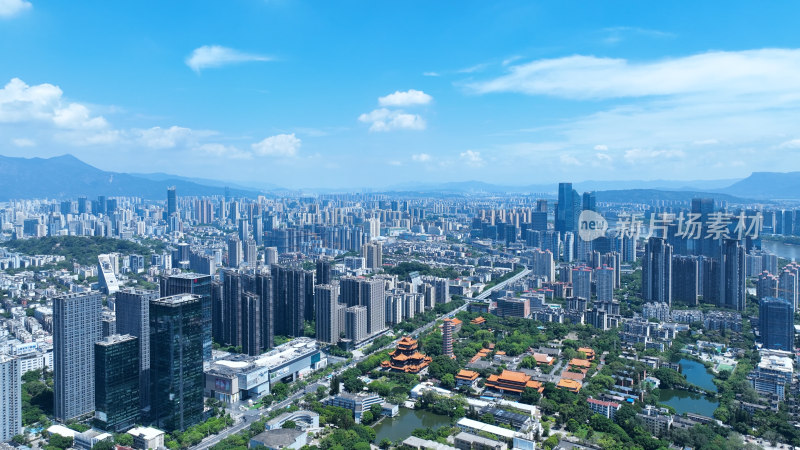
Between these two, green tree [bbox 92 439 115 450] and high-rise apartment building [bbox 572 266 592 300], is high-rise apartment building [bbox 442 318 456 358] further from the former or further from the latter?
high-rise apartment building [bbox 572 266 592 300]

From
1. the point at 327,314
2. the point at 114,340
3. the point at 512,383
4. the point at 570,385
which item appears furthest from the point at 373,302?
the point at 114,340

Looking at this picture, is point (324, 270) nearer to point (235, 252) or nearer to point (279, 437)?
point (279, 437)

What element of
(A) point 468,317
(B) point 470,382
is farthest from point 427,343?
(A) point 468,317

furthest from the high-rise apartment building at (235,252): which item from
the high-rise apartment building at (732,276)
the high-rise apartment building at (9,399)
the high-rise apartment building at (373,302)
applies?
the high-rise apartment building at (732,276)

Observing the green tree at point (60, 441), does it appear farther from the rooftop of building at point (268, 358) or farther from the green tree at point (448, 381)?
the green tree at point (448, 381)

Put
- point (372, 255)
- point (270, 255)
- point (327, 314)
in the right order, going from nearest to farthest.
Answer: point (327, 314) < point (372, 255) < point (270, 255)
